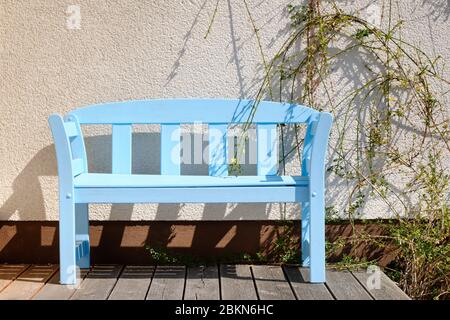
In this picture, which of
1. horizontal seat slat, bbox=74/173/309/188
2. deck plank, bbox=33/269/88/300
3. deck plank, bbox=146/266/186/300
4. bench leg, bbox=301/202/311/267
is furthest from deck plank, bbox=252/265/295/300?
deck plank, bbox=33/269/88/300

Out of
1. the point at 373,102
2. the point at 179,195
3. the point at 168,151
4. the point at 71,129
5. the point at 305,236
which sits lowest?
the point at 305,236

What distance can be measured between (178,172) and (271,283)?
78 cm

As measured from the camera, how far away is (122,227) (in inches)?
163

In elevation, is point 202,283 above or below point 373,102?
below

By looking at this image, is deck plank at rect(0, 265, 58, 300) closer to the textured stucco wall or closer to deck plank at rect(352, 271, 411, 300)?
the textured stucco wall

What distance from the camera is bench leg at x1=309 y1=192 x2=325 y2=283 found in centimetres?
361

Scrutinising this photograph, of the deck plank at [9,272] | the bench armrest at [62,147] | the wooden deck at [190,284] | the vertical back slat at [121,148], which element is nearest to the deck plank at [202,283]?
the wooden deck at [190,284]

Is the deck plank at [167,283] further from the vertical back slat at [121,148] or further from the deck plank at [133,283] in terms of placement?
the vertical back slat at [121,148]

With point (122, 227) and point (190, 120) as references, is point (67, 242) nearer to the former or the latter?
point (122, 227)

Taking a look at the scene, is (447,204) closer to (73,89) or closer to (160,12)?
(160,12)

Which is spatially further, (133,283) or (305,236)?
(305,236)

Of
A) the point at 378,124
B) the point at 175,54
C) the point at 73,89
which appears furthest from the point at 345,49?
the point at 73,89

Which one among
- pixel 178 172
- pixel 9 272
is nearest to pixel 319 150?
pixel 178 172

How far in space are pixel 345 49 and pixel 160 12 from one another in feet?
3.43
